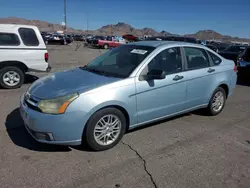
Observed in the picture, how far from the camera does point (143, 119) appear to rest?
394cm

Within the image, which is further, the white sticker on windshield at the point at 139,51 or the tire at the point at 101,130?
the white sticker on windshield at the point at 139,51

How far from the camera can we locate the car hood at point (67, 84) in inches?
132

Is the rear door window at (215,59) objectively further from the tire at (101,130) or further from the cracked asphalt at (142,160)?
the tire at (101,130)

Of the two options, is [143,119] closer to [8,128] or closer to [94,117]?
[94,117]

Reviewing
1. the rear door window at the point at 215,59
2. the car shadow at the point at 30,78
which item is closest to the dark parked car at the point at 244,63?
the rear door window at the point at 215,59

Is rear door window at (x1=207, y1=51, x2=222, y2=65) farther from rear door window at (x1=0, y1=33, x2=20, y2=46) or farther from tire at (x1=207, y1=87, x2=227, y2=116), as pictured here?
rear door window at (x1=0, y1=33, x2=20, y2=46)

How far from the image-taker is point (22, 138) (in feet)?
12.9

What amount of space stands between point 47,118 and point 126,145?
1.34 meters

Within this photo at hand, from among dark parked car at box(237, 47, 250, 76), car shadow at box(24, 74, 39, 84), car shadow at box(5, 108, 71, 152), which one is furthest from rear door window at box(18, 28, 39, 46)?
dark parked car at box(237, 47, 250, 76)

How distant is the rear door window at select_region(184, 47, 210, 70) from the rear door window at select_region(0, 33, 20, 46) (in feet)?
17.0

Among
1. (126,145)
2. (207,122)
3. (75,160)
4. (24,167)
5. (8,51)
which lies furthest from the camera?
(8,51)

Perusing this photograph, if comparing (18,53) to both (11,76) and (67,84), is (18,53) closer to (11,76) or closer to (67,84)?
(11,76)

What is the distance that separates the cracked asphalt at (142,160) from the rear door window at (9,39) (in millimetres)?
3246

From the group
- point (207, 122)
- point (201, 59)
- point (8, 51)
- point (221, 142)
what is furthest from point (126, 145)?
point (8, 51)
